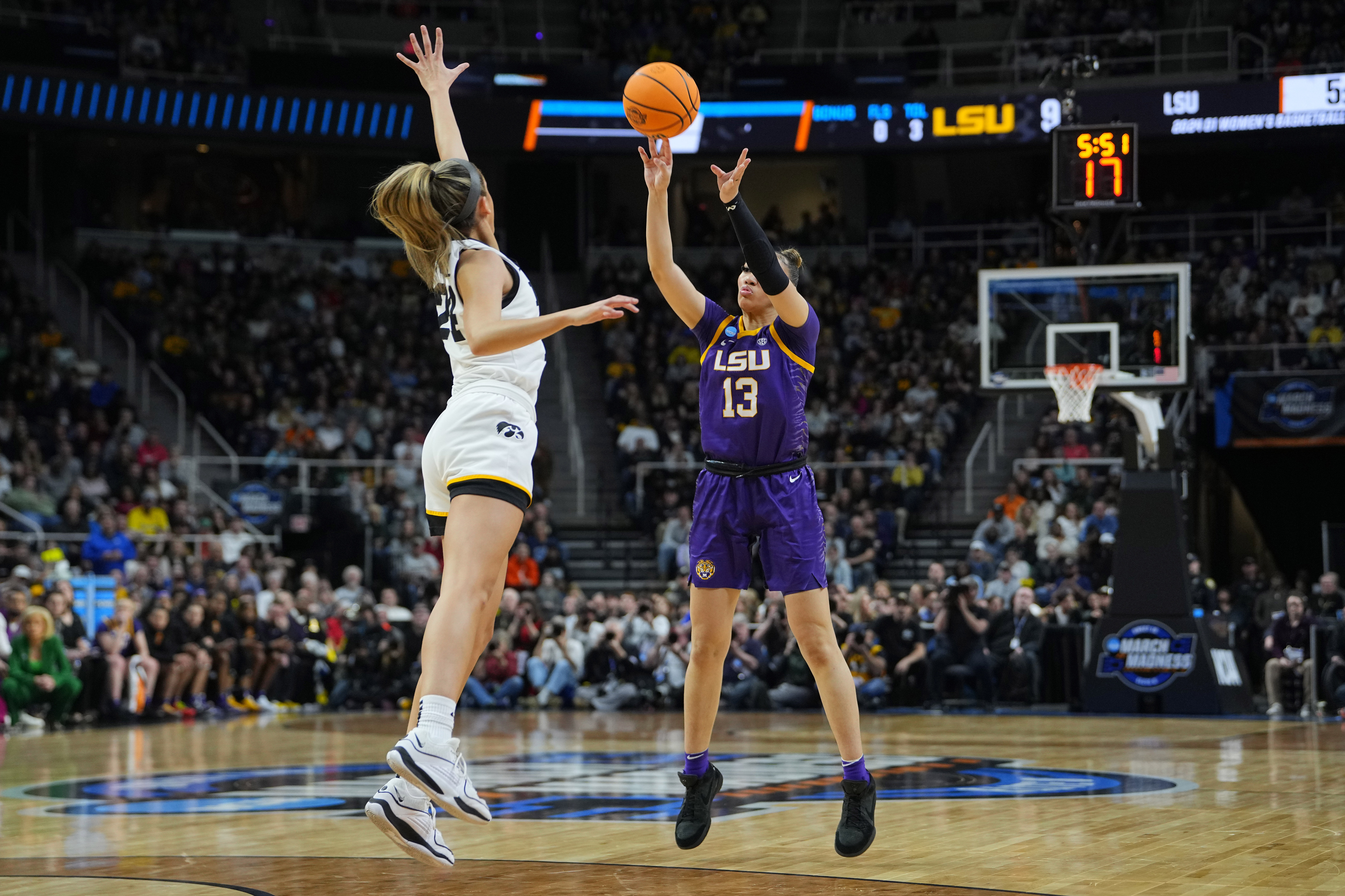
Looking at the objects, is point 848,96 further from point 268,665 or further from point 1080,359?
point 268,665

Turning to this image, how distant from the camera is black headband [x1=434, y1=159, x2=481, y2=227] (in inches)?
209

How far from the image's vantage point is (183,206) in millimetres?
29734

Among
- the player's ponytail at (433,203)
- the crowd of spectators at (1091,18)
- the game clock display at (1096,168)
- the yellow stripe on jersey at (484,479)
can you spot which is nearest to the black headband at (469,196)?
the player's ponytail at (433,203)

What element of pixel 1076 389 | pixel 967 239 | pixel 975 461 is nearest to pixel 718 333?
pixel 1076 389

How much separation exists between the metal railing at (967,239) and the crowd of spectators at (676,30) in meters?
4.20

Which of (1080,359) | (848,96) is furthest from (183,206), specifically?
(1080,359)

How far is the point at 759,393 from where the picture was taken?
627 cm

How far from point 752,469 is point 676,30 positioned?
24334mm

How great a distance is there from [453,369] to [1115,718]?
11.5 metres

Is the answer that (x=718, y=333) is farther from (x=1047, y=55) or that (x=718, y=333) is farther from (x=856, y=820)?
(x=1047, y=55)

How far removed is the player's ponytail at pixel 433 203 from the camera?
17.3 ft

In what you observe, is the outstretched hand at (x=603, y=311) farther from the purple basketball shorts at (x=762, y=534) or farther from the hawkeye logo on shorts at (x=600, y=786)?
the hawkeye logo on shorts at (x=600, y=786)

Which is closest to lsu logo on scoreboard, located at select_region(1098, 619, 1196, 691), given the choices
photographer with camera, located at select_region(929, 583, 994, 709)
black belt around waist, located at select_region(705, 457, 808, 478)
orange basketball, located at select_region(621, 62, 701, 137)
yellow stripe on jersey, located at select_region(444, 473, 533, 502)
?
photographer with camera, located at select_region(929, 583, 994, 709)

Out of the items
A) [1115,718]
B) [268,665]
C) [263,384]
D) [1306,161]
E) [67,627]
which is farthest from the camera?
[1306,161]
